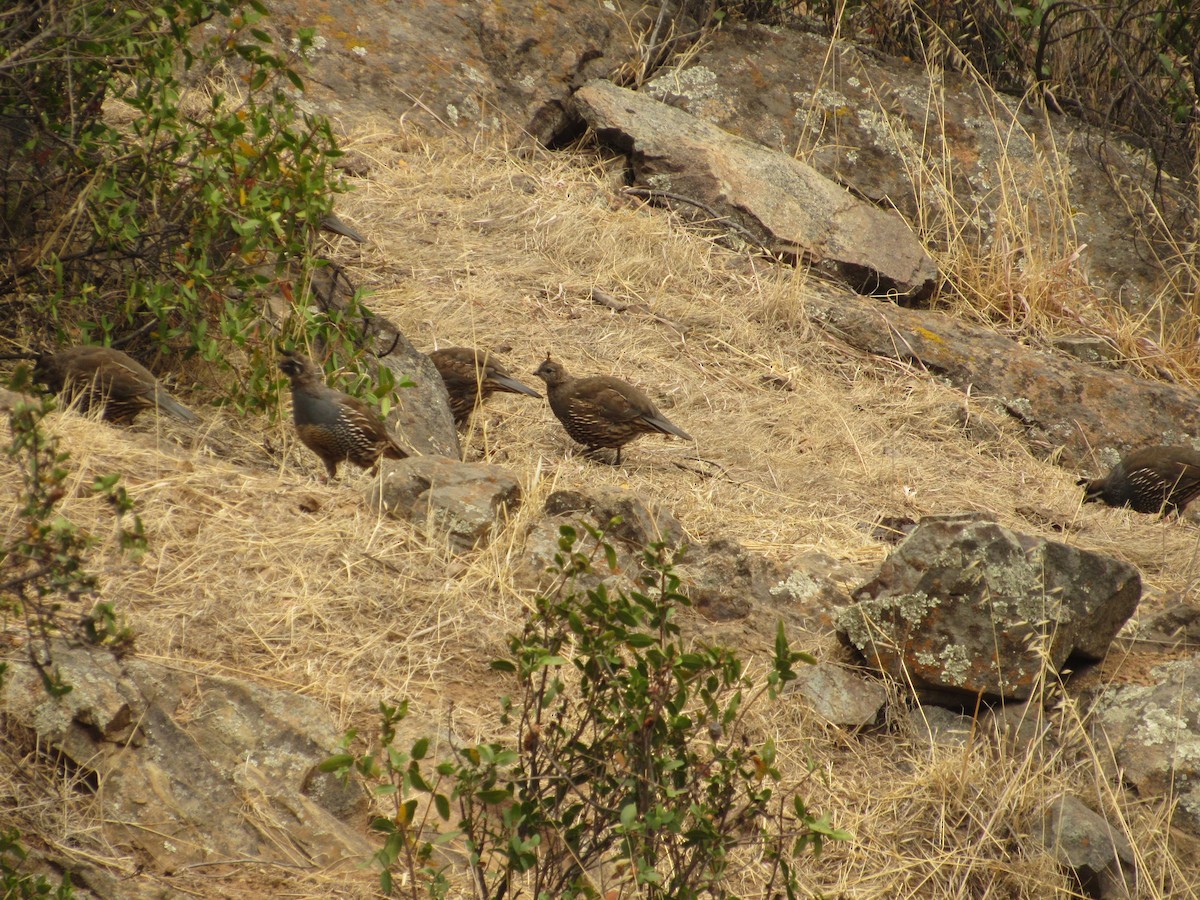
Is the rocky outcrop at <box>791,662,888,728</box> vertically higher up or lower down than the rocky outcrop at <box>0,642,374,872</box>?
higher up

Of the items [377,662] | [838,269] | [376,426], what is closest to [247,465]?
[376,426]

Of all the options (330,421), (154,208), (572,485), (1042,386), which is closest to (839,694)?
(572,485)

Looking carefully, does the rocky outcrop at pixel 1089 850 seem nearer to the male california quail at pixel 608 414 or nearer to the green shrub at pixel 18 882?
the green shrub at pixel 18 882

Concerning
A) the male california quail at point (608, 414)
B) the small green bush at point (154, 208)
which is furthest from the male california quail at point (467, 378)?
the small green bush at point (154, 208)

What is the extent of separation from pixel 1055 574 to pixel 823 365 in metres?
3.74

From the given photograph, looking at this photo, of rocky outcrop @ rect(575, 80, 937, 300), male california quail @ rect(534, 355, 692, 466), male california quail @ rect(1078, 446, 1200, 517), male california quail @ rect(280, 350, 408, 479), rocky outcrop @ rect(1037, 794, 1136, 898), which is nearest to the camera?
rocky outcrop @ rect(1037, 794, 1136, 898)

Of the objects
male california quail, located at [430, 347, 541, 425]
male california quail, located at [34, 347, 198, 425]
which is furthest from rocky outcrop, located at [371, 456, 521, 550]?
male california quail, located at [430, 347, 541, 425]

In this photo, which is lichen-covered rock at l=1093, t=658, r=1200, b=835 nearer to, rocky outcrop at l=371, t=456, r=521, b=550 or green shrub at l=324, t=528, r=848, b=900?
green shrub at l=324, t=528, r=848, b=900

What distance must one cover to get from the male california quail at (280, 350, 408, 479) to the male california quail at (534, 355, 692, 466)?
4.36 feet

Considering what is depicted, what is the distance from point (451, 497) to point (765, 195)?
5.05m

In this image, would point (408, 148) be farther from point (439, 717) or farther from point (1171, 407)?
point (439, 717)

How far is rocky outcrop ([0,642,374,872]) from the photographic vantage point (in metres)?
3.25

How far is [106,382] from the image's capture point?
17.3 ft

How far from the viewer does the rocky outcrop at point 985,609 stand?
177 inches
